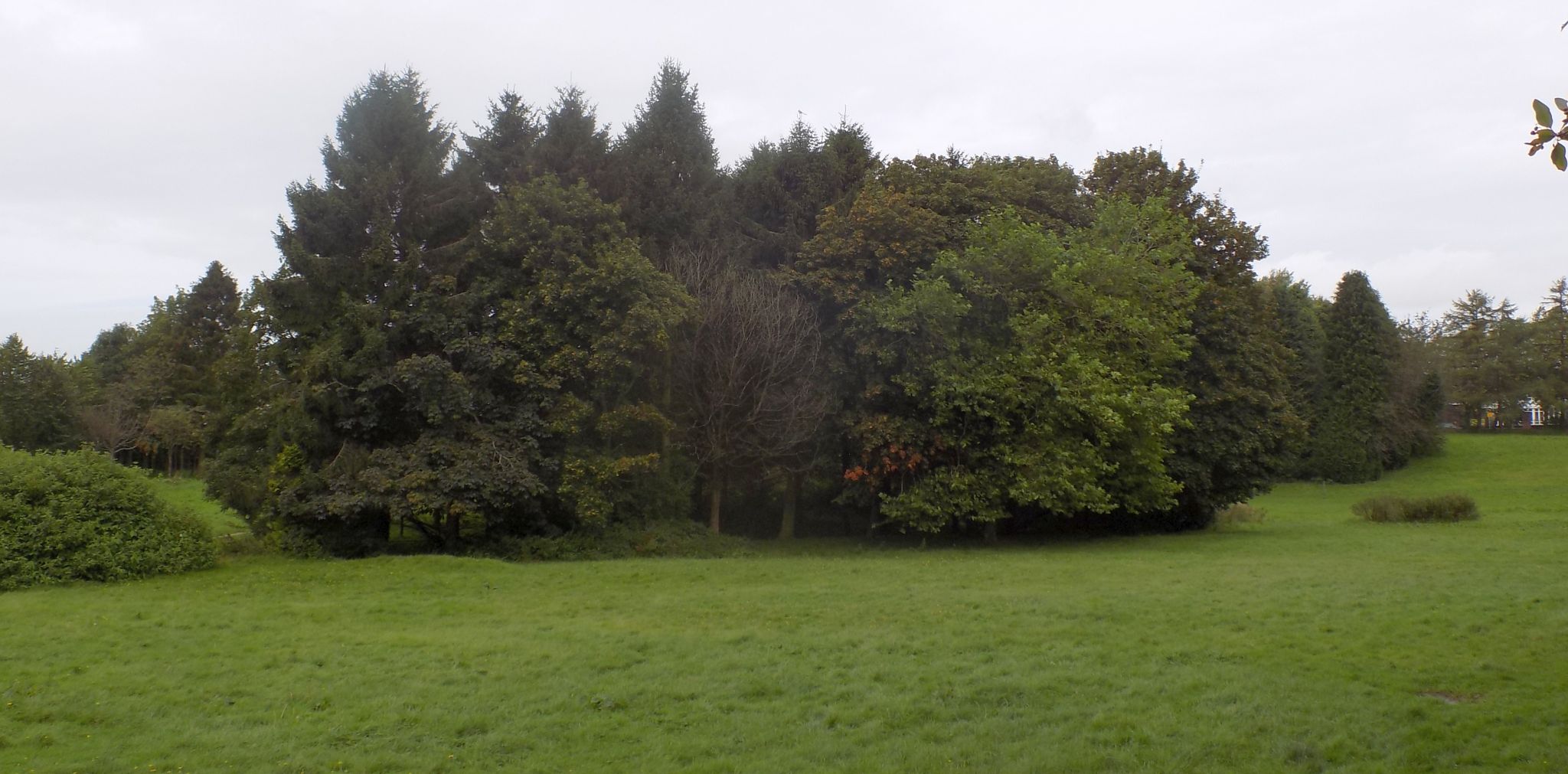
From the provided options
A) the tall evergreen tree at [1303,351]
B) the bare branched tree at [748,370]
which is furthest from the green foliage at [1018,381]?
the tall evergreen tree at [1303,351]

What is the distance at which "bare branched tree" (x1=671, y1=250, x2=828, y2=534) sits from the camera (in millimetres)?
27156

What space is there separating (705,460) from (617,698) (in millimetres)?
18358

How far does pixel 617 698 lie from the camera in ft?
32.7

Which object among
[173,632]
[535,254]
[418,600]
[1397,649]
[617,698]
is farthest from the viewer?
[535,254]

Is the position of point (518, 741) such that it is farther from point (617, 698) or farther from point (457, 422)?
point (457, 422)

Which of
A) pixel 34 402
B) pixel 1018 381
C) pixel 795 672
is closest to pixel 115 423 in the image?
pixel 34 402

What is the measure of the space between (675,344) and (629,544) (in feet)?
18.5

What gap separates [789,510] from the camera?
32.3 meters

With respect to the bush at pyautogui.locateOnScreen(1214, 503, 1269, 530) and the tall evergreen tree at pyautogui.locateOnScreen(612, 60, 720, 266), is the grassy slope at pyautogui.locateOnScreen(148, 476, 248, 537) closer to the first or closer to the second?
the tall evergreen tree at pyautogui.locateOnScreen(612, 60, 720, 266)

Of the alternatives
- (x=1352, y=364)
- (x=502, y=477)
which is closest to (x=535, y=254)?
(x=502, y=477)

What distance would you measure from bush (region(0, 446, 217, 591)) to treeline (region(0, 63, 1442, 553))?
3.87 metres

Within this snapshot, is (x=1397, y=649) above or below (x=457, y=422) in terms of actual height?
below

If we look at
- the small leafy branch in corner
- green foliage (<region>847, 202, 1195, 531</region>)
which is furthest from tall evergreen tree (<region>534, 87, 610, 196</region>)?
the small leafy branch in corner

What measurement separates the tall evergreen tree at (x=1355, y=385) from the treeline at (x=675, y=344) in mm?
31764
